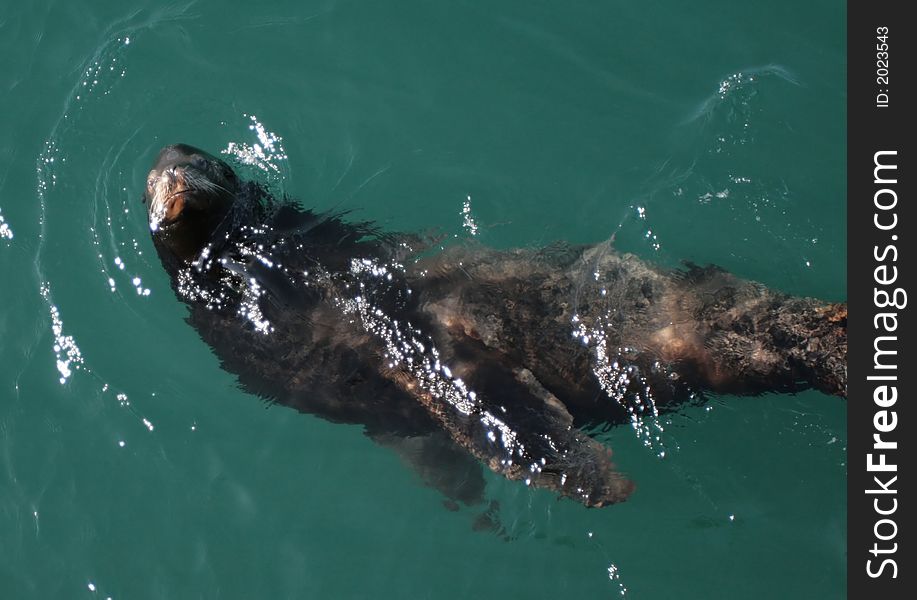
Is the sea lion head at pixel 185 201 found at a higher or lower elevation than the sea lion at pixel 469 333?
higher

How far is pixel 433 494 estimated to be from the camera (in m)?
7.48

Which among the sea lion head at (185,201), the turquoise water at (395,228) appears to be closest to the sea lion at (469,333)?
the sea lion head at (185,201)

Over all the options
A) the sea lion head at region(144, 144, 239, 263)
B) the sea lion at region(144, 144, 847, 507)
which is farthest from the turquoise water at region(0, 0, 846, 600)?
the sea lion head at region(144, 144, 239, 263)

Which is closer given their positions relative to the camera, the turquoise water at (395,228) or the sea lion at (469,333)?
the sea lion at (469,333)

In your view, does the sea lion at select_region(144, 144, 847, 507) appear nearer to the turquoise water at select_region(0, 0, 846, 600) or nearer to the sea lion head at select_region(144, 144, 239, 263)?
the sea lion head at select_region(144, 144, 239, 263)

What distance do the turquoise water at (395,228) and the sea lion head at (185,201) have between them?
1370 millimetres

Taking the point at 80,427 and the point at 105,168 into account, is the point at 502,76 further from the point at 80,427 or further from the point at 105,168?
the point at 80,427

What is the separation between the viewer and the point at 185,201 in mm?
6516
